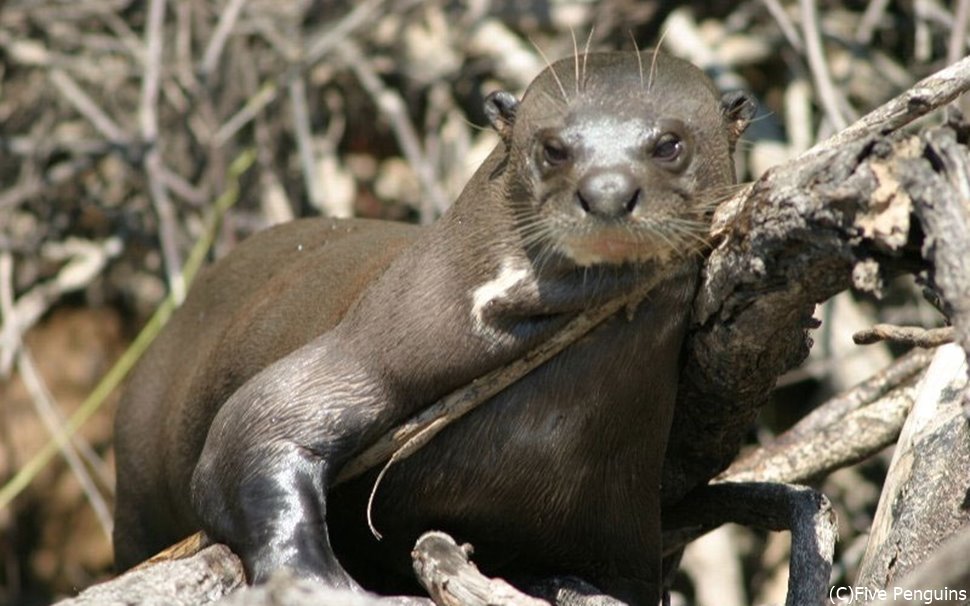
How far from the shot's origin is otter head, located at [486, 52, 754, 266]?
3297 millimetres

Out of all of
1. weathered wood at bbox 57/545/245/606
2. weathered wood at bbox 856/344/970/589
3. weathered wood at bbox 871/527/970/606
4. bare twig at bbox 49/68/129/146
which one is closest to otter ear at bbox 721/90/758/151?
weathered wood at bbox 856/344/970/589

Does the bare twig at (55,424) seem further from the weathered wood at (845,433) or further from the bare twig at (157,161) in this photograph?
the weathered wood at (845,433)

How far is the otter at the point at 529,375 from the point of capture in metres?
3.44

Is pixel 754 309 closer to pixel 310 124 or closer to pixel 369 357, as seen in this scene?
pixel 369 357

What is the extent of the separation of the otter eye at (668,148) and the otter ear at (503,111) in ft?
1.41

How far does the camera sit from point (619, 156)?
11.0 ft

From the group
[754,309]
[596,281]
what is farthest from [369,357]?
[754,309]

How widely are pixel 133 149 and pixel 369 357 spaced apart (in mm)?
2909

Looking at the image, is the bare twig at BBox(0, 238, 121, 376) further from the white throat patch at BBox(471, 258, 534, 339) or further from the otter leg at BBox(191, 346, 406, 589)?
the white throat patch at BBox(471, 258, 534, 339)

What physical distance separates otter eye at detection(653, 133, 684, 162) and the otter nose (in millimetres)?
169

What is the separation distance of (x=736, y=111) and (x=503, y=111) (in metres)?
0.51

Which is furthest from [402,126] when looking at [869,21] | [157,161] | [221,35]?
[869,21]

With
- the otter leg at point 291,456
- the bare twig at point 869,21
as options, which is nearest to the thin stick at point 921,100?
the otter leg at point 291,456

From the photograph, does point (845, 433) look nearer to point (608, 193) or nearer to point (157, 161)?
point (608, 193)
